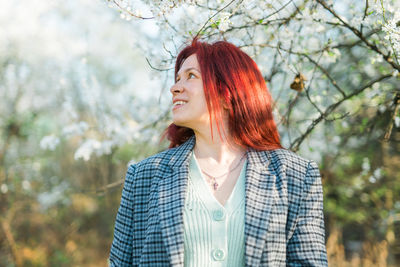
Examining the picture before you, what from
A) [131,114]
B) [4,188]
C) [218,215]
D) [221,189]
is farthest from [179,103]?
[4,188]

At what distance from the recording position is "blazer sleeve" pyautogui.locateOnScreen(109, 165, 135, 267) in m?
1.68

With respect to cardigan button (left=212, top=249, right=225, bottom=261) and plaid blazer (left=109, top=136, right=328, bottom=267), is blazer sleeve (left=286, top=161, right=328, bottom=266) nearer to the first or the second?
plaid blazer (left=109, top=136, right=328, bottom=267)

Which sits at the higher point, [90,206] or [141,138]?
[141,138]

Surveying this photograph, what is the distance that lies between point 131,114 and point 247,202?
11.9 ft

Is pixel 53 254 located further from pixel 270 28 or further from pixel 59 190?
pixel 270 28

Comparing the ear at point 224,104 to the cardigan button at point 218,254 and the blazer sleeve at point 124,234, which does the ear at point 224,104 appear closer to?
the blazer sleeve at point 124,234

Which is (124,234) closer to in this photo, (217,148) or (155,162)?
(155,162)

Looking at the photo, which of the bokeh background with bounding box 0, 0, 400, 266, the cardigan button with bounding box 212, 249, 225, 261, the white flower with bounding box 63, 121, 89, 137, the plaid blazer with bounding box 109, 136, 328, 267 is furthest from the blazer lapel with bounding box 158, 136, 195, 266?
the white flower with bounding box 63, 121, 89, 137

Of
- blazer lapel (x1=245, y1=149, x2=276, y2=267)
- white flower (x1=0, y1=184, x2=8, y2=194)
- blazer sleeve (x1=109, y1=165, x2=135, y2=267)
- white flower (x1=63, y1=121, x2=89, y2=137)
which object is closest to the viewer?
blazer lapel (x1=245, y1=149, x2=276, y2=267)

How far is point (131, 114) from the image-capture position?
499cm

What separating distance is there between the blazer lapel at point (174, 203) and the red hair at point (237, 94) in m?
0.26

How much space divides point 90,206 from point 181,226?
578cm

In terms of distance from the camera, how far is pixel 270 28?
258 centimetres

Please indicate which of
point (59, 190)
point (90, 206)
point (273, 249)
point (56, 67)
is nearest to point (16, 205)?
point (59, 190)
